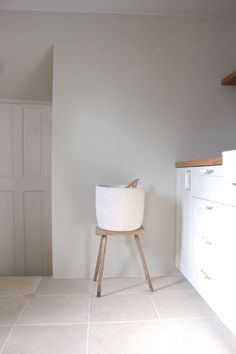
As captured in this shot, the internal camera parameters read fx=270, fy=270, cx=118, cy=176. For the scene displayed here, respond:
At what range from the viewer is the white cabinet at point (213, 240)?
1.15 metres

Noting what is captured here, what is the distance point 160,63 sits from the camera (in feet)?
6.70

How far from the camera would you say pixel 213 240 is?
1335 mm

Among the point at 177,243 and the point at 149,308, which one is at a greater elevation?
the point at 177,243

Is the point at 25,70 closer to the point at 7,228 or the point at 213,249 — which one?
the point at 7,228

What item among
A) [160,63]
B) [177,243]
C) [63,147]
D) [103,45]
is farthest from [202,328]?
[103,45]

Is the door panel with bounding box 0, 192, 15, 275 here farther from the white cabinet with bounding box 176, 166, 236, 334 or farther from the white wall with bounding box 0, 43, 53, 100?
the white cabinet with bounding box 176, 166, 236, 334

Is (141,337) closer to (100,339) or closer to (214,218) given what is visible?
(100,339)

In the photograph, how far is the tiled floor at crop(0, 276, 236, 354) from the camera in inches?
48.6

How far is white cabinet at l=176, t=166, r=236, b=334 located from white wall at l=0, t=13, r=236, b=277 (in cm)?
43

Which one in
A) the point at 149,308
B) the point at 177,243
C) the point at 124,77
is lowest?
the point at 149,308

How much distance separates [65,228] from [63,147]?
606 mm

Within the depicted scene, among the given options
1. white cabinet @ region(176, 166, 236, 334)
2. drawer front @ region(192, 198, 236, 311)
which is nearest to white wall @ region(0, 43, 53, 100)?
white cabinet @ region(176, 166, 236, 334)

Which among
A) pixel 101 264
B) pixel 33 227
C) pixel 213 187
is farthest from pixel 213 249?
pixel 33 227

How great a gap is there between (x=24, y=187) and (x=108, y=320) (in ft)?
4.73
